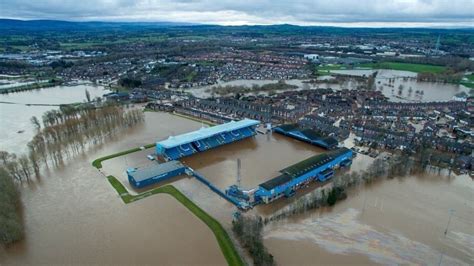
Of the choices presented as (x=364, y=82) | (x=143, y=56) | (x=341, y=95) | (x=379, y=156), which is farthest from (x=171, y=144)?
(x=143, y=56)

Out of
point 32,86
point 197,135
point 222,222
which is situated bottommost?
point 222,222

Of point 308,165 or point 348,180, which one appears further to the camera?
point 308,165

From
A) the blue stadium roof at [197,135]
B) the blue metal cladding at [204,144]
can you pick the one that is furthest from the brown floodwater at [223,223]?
the blue stadium roof at [197,135]

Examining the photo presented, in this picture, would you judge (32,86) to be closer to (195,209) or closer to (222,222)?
(195,209)

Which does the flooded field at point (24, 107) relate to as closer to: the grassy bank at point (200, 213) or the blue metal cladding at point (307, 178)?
the grassy bank at point (200, 213)

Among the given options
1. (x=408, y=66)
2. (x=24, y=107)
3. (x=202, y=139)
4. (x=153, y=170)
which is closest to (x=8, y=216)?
(x=153, y=170)

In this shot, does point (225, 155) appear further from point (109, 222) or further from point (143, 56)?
point (143, 56)

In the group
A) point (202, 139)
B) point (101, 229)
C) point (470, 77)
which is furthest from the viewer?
point (470, 77)
